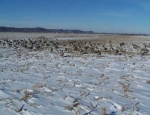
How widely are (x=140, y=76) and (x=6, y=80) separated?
197 inches

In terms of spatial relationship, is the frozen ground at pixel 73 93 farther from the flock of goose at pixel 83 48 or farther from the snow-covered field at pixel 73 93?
the flock of goose at pixel 83 48

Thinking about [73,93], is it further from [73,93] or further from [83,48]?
[83,48]

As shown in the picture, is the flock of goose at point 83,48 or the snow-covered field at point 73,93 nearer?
the snow-covered field at point 73,93

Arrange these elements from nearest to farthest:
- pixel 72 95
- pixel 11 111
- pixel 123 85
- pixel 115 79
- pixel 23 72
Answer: pixel 11 111 → pixel 72 95 → pixel 123 85 → pixel 115 79 → pixel 23 72

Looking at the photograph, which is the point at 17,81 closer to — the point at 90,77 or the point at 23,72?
the point at 23,72

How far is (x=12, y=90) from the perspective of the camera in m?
6.41

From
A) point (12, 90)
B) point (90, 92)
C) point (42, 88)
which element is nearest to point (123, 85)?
point (90, 92)

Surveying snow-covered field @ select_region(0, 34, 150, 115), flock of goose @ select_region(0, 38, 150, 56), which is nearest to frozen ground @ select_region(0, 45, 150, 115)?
snow-covered field @ select_region(0, 34, 150, 115)

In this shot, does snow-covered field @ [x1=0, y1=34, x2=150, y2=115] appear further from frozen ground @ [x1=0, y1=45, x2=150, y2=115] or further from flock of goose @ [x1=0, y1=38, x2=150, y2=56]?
flock of goose @ [x1=0, y1=38, x2=150, y2=56]

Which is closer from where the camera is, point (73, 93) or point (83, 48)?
point (73, 93)

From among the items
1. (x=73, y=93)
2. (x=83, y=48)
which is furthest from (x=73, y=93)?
(x=83, y=48)

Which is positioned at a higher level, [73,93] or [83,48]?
[73,93]

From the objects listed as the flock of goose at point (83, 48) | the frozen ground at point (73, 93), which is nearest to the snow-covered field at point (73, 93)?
the frozen ground at point (73, 93)

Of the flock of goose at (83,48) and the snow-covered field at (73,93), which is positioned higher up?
the snow-covered field at (73,93)
